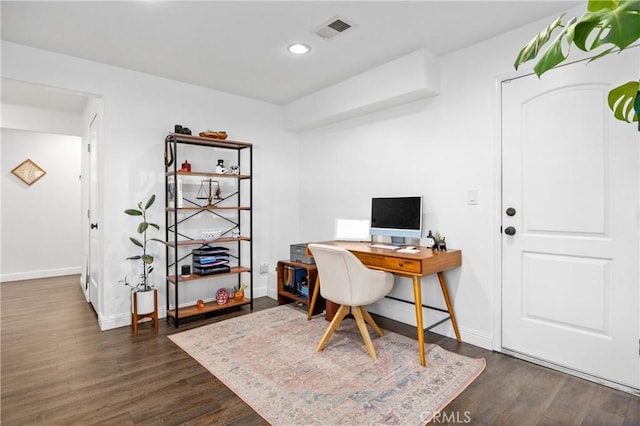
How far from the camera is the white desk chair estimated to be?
8.20 feet

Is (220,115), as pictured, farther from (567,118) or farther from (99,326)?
(567,118)

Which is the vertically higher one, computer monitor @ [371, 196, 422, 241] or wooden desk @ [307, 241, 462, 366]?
computer monitor @ [371, 196, 422, 241]

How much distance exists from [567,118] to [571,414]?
1.81m

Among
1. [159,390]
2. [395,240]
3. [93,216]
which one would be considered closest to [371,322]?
[395,240]

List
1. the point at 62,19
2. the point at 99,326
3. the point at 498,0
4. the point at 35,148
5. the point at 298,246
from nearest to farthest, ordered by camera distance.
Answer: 1. the point at 498,0
2. the point at 62,19
3. the point at 99,326
4. the point at 298,246
5. the point at 35,148

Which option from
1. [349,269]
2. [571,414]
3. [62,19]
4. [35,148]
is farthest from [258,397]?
[35,148]

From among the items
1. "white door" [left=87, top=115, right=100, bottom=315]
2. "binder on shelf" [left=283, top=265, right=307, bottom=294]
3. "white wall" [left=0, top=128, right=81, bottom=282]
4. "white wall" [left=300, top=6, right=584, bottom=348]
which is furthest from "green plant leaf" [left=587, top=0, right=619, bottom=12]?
"white wall" [left=0, top=128, right=81, bottom=282]

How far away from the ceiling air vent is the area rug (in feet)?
7.89

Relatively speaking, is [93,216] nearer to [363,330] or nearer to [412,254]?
[363,330]

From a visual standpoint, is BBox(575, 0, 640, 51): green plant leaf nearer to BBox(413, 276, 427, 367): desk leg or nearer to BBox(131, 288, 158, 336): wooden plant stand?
BBox(413, 276, 427, 367): desk leg

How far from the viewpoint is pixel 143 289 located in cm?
333

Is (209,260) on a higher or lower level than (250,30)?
lower

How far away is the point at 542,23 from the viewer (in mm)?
2416

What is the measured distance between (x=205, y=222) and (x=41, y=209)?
3622mm
